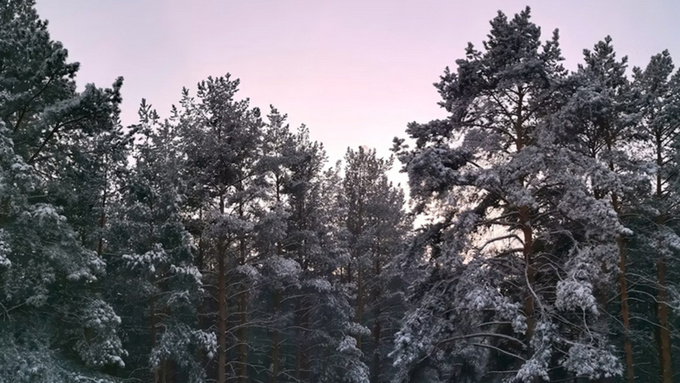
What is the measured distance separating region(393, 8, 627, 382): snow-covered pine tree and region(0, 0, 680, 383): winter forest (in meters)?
0.05

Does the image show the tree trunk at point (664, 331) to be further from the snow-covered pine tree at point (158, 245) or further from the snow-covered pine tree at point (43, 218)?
the snow-covered pine tree at point (43, 218)

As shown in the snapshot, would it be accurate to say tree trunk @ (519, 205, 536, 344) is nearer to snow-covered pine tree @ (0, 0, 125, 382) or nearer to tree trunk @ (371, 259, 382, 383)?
snow-covered pine tree @ (0, 0, 125, 382)

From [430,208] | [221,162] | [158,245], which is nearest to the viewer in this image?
[430,208]

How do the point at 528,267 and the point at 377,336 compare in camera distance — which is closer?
the point at 528,267

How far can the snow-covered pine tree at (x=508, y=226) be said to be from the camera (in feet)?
39.0

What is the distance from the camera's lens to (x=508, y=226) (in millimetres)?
14648

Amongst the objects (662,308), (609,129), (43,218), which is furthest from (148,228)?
(662,308)

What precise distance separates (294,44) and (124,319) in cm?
1496

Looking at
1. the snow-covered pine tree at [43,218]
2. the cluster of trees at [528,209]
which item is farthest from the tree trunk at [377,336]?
the snow-covered pine tree at [43,218]

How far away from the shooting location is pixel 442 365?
15383mm

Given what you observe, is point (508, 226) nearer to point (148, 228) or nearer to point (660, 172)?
point (660, 172)

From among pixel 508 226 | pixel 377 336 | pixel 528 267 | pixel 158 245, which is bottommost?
pixel 528 267

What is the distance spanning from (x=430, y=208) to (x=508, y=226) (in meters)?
2.06

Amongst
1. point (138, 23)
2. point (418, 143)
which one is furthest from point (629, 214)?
point (138, 23)
